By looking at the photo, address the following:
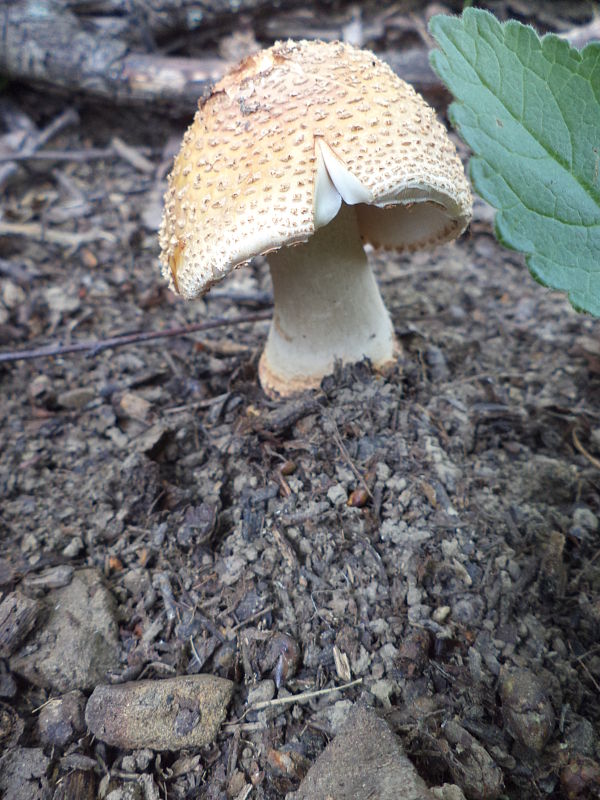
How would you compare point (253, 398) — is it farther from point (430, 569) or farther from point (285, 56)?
point (285, 56)

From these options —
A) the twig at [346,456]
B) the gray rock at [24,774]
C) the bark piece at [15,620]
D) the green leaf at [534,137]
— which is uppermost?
the green leaf at [534,137]

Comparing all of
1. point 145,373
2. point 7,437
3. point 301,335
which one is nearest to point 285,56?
point 301,335

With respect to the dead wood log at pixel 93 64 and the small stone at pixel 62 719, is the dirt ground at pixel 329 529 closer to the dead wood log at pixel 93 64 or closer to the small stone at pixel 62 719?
the small stone at pixel 62 719

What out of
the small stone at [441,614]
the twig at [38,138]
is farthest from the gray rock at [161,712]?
the twig at [38,138]

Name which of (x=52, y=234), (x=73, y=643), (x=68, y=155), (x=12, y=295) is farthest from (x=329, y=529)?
(x=68, y=155)

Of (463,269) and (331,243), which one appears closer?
(331,243)
